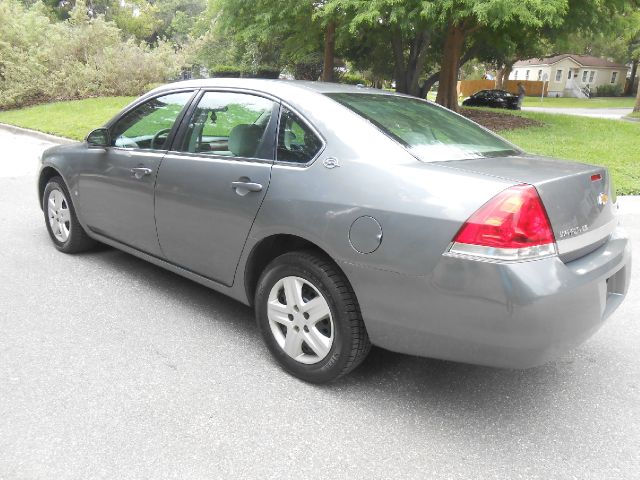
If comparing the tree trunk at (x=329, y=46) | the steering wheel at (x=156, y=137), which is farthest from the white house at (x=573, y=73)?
the steering wheel at (x=156, y=137)

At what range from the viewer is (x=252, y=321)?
3848 millimetres

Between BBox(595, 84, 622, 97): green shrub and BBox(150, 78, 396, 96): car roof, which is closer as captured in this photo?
BBox(150, 78, 396, 96): car roof

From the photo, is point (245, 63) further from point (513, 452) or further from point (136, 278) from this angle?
point (513, 452)

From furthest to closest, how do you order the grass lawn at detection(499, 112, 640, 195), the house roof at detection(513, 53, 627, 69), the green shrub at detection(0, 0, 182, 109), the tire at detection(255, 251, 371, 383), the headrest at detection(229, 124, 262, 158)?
the house roof at detection(513, 53, 627, 69)
the green shrub at detection(0, 0, 182, 109)
the grass lawn at detection(499, 112, 640, 195)
the headrest at detection(229, 124, 262, 158)
the tire at detection(255, 251, 371, 383)

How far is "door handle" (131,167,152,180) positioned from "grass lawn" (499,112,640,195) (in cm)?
735

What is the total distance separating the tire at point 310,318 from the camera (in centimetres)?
277

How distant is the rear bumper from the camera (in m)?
2.31

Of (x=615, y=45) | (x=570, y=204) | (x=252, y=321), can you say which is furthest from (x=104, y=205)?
(x=615, y=45)

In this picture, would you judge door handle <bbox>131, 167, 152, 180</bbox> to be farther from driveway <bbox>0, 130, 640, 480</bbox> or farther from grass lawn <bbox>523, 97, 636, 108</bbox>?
Result: grass lawn <bbox>523, 97, 636, 108</bbox>

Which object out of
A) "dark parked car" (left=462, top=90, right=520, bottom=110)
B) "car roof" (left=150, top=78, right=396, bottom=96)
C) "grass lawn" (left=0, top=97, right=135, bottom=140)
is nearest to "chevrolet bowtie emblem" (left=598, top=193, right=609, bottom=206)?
"car roof" (left=150, top=78, right=396, bottom=96)

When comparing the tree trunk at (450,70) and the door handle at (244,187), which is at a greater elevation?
the tree trunk at (450,70)

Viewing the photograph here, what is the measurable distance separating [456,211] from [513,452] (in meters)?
1.09

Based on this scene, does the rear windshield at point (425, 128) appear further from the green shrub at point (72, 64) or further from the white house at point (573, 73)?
the white house at point (573, 73)

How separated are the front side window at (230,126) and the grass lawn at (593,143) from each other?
23.2 feet
